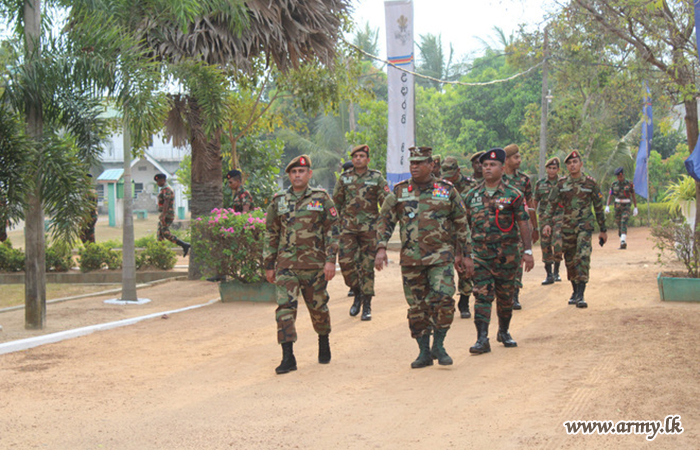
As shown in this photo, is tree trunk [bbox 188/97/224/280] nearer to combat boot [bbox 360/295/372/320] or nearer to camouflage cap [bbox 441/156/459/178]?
combat boot [bbox 360/295/372/320]

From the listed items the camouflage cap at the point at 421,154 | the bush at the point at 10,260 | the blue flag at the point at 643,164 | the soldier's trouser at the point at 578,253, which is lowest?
the bush at the point at 10,260

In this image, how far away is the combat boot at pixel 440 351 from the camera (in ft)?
22.4

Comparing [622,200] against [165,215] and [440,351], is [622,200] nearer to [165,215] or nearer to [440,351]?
[165,215]

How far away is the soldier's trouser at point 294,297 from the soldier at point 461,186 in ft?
8.80

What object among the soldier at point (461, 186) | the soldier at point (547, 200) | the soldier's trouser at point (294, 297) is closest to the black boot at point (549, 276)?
the soldier at point (547, 200)

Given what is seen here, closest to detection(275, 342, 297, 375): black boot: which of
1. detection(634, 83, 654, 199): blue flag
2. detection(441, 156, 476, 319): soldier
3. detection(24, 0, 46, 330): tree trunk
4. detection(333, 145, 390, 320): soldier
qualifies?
detection(333, 145, 390, 320): soldier

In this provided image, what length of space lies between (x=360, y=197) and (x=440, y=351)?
3261 millimetres

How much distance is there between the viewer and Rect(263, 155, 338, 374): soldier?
6.91 m

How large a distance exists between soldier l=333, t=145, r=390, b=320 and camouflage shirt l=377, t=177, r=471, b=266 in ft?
8.40

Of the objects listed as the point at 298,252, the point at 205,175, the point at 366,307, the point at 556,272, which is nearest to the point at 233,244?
the point at 366,307

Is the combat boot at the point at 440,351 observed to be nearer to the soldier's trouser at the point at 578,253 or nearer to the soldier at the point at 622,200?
the soldier's trouser at the point at 578,253

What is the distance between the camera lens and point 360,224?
9.69m

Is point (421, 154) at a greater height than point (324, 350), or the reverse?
point (421, 154)

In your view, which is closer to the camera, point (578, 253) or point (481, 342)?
point (481, 342)
